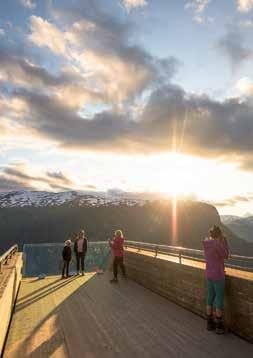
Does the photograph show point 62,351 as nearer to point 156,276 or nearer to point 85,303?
point 85,303

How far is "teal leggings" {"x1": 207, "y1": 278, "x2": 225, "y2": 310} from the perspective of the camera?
716 cm

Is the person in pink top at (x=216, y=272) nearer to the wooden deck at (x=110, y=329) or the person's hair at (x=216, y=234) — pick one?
the person's hair at (x=216, y=234)

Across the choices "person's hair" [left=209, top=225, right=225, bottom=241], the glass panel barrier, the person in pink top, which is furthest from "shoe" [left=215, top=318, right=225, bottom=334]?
the glass panel barrier

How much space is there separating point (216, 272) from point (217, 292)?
1.41 feet

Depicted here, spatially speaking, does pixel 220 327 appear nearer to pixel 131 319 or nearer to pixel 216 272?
pixel 216 272

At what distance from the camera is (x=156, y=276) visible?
1192cm

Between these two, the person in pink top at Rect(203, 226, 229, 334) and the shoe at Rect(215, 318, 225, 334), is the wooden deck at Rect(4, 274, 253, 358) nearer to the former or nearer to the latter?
the shoe at Rect(215, 318, 225, 334)

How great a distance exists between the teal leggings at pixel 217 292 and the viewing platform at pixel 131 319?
0.28m

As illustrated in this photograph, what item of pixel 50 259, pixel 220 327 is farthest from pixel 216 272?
pixel 50 259

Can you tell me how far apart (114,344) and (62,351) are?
1.09 meters

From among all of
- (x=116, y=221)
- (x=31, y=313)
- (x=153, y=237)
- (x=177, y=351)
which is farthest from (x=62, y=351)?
(x=116, y=221)

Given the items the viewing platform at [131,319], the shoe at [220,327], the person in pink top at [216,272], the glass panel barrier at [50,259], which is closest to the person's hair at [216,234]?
the person in pink top at [216,272]

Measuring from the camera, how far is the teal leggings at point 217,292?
7.16 meters

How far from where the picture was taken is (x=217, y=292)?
724 cm
